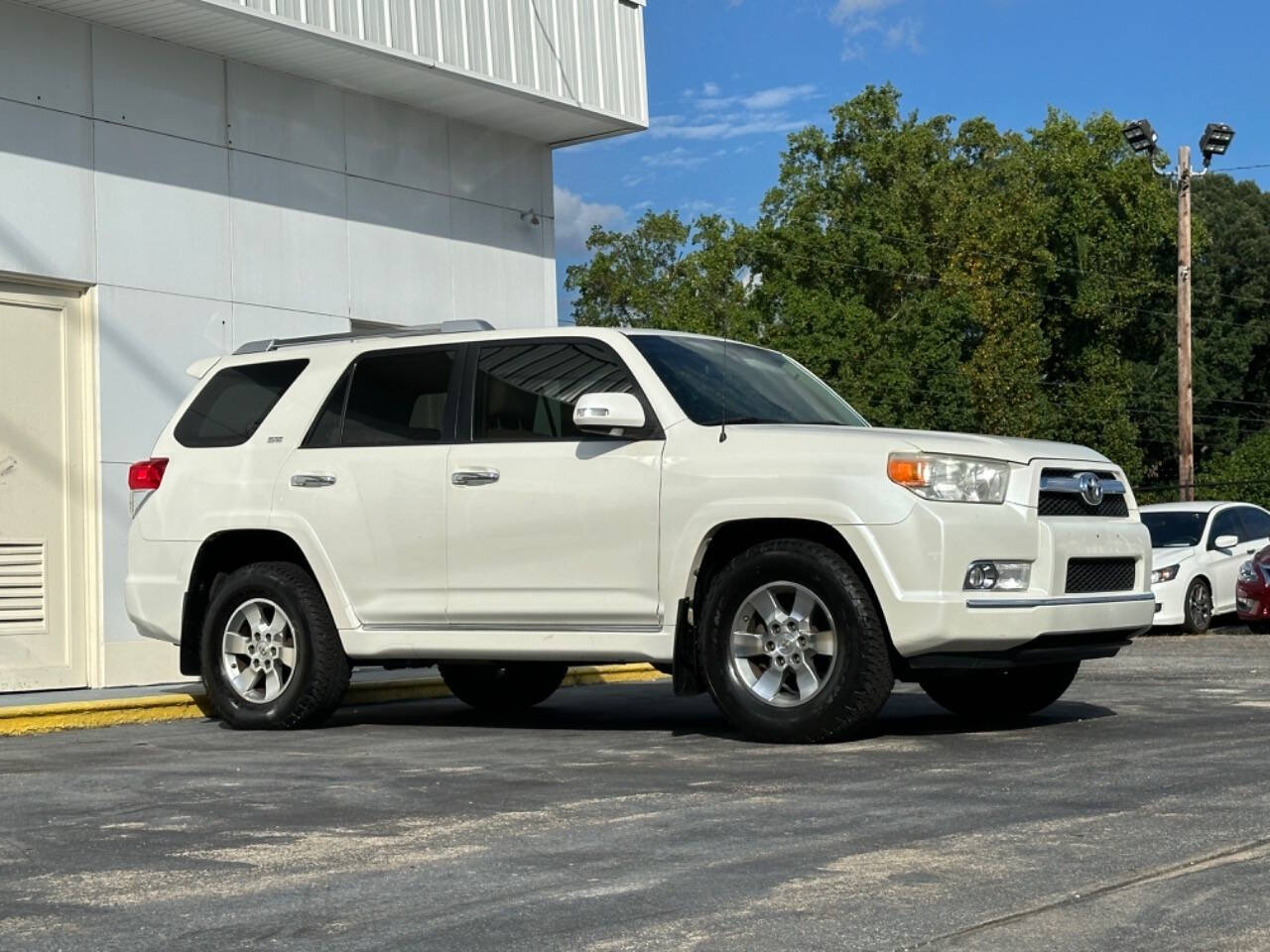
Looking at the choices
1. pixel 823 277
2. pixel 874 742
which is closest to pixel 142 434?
pixel 874 742

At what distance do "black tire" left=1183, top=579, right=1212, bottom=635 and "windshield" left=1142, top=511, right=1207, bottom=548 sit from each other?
1.76 feet

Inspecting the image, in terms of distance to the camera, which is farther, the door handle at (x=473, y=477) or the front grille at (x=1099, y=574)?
the door handle at (x=473, y=477)

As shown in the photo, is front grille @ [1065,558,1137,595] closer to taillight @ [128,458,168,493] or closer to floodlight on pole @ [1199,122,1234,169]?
taillight @ [128,458,168,493]

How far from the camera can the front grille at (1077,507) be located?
8.55 meters

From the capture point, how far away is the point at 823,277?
6316 cm

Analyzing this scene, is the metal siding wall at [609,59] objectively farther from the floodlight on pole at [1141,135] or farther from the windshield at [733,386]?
the floodlight on pole at [1141,135]

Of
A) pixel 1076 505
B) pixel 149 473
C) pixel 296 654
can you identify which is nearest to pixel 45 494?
pixel 149 473

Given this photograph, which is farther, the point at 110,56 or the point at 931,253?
the point at 931,253

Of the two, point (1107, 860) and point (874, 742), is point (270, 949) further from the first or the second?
point (874, 742)

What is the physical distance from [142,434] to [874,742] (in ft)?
24.1

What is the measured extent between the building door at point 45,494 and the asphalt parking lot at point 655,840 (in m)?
3.87

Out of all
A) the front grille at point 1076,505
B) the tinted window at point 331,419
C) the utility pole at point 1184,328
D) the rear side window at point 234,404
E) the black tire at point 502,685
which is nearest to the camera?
the front grille at point 1076,505

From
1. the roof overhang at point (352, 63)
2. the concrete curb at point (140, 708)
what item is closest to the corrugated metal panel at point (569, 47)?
the roof overhang at point (352, 63)

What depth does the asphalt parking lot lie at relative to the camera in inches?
180
